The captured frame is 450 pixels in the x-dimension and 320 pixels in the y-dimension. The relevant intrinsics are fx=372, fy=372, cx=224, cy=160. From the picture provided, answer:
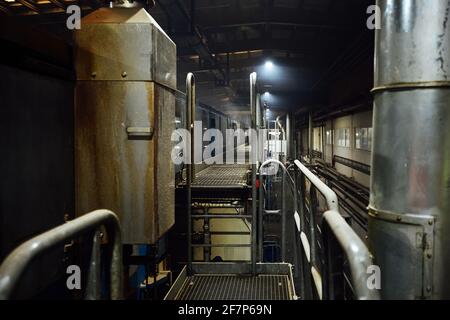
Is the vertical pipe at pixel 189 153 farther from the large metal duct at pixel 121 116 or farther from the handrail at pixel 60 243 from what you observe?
the handrail at pixel 60 243

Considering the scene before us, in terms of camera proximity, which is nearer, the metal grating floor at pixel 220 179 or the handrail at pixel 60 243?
the handrail at pixel 60 243

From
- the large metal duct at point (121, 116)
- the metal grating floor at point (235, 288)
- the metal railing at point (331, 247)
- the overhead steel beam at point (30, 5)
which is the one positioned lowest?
the metal grating floor at point (235, 288)

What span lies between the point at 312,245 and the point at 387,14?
122cm

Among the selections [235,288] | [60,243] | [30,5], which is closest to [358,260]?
[60,243]

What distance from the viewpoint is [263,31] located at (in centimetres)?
877

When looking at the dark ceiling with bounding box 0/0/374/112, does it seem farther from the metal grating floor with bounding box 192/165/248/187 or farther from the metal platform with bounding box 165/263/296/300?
the metal platform with bounding box 165/263/296/300

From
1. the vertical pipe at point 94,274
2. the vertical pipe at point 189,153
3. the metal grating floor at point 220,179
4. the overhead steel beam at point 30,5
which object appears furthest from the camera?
the overhead steel beam at point 30,5

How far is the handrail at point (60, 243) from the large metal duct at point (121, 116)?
2.84 feet

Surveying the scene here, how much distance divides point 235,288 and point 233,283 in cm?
12

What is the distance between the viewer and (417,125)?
5.49 ft

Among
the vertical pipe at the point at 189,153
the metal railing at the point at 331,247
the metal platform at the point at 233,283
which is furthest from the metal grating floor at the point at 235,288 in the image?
the metal railing at the point at 331,247

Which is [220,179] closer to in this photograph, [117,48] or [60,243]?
[117,48]

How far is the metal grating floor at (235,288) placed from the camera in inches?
131

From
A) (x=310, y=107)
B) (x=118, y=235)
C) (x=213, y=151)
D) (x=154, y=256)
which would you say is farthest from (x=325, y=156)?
(x=118, y=235)
